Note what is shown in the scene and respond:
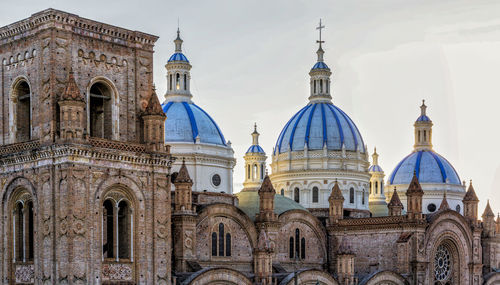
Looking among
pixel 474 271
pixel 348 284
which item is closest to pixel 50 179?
pixel 348 284

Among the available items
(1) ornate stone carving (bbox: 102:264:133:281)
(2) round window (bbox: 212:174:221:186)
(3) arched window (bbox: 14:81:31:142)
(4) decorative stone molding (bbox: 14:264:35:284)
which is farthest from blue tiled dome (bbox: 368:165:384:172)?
(4) decorative stone molding (bbox: 14:264:35:284)

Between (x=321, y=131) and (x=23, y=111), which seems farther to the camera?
(x=321, y=131)

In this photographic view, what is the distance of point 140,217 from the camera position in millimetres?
46438

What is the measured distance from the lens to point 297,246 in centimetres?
6669

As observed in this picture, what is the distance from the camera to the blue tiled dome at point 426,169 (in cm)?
9519

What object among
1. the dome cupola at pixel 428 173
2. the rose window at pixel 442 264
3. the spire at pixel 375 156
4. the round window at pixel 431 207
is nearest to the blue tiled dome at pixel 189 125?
the rose window at pixel 442 264

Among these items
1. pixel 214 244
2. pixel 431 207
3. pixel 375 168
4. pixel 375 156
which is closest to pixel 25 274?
pixel 214 244

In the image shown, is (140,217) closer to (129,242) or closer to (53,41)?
(129,242)

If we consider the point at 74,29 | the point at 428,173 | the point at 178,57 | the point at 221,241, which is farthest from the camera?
the point at 428,173

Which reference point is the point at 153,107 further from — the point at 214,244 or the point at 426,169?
the point at 426,169

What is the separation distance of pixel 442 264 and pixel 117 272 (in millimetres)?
33630

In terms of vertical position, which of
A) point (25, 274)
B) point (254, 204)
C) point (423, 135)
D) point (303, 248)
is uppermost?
point (423, 135)

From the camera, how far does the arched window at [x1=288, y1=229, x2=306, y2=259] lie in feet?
217

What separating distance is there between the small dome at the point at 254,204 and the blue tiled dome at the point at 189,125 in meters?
6.04
